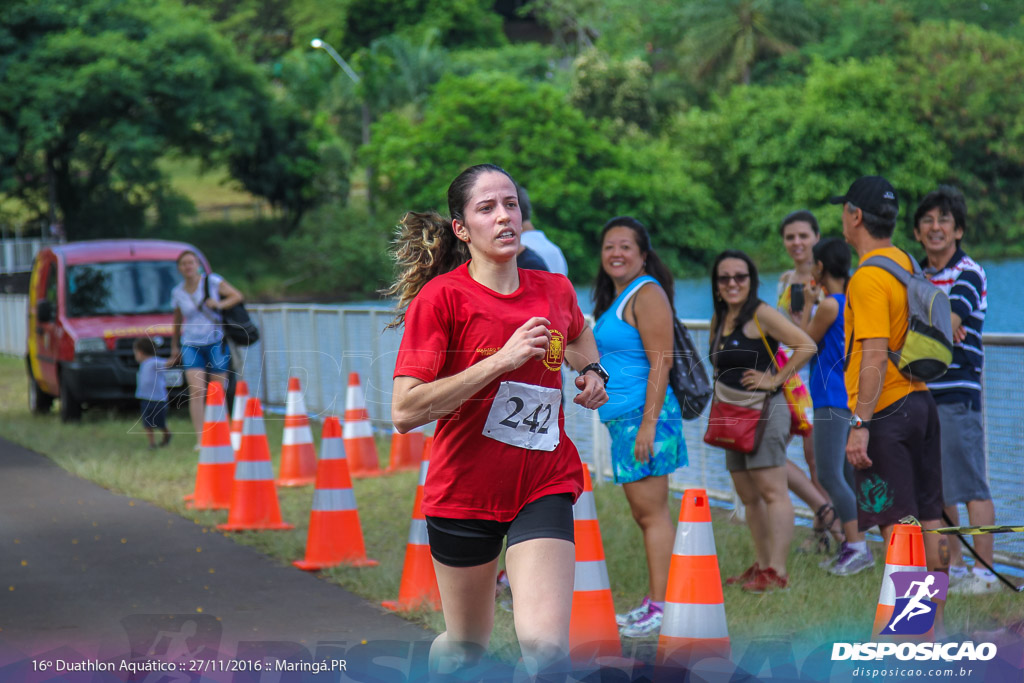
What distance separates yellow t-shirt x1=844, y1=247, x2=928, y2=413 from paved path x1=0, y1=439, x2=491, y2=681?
2.21 meters

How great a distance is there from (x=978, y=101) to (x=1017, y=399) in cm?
4252

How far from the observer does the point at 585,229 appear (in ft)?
152

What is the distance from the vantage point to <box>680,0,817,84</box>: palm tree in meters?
60.2

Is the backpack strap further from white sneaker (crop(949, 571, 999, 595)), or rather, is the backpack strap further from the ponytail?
the ponytail

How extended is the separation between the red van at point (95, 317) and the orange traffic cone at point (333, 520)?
6098 millimetres

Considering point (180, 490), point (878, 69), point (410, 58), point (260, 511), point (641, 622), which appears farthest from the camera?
point (410, 58)

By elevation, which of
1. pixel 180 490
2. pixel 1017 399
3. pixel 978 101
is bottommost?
pixel 180 490

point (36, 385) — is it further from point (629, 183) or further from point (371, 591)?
point (629, 183)

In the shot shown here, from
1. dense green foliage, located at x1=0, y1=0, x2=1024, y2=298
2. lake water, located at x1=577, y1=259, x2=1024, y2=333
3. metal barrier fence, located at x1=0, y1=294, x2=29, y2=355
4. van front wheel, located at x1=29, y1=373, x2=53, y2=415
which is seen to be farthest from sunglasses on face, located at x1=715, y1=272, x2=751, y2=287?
dense green foliage, located at x1=0, y1=0, x2=1024, y2=298

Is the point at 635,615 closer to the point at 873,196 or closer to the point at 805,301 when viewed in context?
the point at 873,196

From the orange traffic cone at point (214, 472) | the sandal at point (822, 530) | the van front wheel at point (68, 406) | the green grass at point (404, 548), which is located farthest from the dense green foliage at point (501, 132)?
the orange traffic cone at point (214, 472)

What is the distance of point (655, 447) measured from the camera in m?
5.30

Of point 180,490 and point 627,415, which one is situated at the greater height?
point 627,415

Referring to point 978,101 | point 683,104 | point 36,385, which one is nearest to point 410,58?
point 683,104
